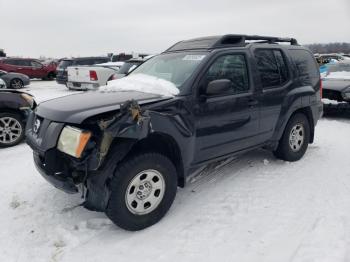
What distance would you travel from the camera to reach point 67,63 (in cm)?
1820

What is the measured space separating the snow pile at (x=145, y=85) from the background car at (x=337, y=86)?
6.14 m

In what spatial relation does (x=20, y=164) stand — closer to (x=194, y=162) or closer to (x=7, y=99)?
(x=7, y=99)

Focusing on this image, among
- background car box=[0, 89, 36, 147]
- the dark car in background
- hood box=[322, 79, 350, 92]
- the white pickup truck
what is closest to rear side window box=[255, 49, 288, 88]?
background car box=[0, 89, 36, 147]

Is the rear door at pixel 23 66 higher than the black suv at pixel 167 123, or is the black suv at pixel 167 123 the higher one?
the rear door at pixel 23 66

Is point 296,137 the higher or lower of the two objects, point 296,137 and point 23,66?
the lower

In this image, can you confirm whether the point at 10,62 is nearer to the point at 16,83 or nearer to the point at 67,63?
the point at 16,83

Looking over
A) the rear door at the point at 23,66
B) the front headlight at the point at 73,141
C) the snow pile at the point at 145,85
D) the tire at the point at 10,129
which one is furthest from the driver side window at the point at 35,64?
the front headlight at the point at 73,141

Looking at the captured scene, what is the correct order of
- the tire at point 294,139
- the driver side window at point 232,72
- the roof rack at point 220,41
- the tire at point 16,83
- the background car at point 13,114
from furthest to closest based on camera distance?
the tire at point 16,83
the background car at point 13,114
the tire at point 294,139
the roof rack at point 220,41
the driver side window at point 232,72

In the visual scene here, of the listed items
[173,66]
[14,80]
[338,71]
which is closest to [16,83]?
[14,80]

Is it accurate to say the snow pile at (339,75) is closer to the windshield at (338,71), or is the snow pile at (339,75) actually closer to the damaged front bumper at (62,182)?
the windshield at (338,71)

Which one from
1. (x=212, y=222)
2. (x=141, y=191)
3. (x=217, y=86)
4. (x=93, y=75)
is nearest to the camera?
(x=141, y=191)

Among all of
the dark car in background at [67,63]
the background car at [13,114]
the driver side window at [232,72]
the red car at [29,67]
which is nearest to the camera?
the driver side window at [232,72]

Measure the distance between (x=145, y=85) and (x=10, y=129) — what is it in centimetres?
377

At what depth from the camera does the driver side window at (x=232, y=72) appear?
158 inches
